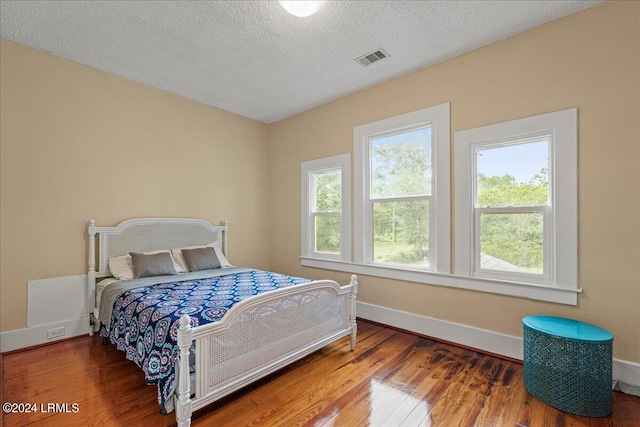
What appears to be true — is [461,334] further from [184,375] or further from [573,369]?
[184,375]

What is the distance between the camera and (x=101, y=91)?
3.22m

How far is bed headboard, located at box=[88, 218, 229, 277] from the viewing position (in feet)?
10.3

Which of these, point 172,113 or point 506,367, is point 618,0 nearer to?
point 506,367

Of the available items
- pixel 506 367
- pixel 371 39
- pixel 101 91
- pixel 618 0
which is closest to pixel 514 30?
pixel 618 0

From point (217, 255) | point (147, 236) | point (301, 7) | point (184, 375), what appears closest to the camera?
point (184, 375)

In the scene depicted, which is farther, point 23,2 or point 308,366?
point 308,366

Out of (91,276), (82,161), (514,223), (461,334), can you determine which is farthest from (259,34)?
(461,334)

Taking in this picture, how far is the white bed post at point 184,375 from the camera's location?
5.41 feet

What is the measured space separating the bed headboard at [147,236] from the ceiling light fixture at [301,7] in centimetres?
272

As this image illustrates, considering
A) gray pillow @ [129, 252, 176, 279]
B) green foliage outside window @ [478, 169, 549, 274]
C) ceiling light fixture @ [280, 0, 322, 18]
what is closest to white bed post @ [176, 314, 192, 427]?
gray pillow @ [129, 252, 176, 279]

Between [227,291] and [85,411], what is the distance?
1.14 meters

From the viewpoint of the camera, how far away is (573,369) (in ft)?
6.23

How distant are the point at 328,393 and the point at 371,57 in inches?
116

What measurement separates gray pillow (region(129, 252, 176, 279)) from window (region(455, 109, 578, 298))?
9.85 feet
